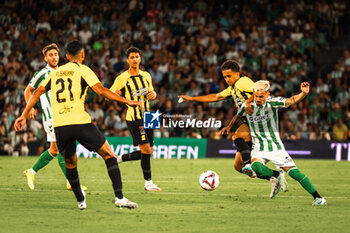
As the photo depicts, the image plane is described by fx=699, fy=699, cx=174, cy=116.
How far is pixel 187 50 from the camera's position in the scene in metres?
23.9

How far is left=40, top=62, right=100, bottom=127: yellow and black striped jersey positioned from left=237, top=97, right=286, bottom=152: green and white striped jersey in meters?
2.61

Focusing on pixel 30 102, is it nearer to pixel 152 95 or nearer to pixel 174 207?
pixel 174 207

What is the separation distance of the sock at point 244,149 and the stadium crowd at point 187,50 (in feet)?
28.8

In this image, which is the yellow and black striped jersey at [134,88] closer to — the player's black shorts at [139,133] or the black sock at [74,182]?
the player's black shorts at [139,133]

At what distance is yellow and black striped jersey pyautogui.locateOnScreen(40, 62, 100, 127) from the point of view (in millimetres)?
8438

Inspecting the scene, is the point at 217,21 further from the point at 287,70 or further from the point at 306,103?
the point at 306,103

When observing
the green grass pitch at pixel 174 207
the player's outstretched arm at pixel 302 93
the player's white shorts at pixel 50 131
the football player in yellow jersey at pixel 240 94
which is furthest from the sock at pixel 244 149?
the player's white shorts at pixel 50 131

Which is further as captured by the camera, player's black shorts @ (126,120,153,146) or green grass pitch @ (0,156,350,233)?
player's black shorts @ (126,120,153,146)

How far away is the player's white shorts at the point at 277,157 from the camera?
9523 mm

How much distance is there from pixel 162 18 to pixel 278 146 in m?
16.7

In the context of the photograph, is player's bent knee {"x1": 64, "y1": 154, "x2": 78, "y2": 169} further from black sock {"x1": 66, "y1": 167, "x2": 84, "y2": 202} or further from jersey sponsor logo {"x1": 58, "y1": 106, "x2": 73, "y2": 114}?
jersey sponsor logo {"x1": 58, "y1": 106, "x2": 73, "y2": 114}

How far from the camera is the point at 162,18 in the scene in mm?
25797

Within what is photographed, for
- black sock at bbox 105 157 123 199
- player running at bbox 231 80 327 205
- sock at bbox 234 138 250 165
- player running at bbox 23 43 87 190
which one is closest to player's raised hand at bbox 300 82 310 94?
player running at bbox 231 80 327 205

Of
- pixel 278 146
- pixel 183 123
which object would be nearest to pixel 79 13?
pixel 183 123
